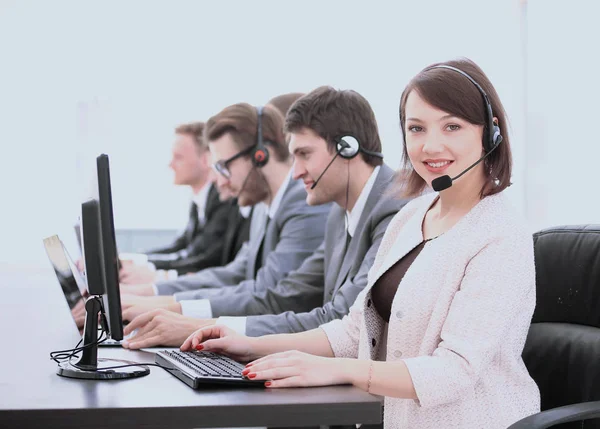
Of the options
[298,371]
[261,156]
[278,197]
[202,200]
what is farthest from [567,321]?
[202,200]

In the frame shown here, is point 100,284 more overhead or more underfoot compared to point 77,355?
more overhead

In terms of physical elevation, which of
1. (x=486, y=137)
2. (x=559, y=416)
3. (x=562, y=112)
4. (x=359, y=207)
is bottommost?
(x=559, y=416)

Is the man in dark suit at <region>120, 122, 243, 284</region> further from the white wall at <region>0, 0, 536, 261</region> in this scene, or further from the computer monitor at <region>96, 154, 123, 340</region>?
the computer monitor at <region>96, 154, 123, 340</region>

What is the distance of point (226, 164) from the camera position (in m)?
3.36

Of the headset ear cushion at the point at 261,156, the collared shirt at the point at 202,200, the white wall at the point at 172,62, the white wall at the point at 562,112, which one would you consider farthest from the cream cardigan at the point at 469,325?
the white wall at the point at 172,62

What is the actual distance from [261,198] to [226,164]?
0.23 m

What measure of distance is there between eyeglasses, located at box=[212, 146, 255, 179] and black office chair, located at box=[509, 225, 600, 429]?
174 cm

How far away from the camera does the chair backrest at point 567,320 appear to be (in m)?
1.53

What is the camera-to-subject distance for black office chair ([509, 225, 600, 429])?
1524mm

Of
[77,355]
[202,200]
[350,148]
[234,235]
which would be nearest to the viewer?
[77,355]

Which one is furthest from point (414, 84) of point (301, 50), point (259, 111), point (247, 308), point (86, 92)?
point (86, 92)

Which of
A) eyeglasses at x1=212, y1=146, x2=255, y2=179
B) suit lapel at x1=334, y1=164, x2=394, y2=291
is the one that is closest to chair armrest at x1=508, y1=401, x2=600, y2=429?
suit lapel at x1=334, y1=164, x2=394, y2=291

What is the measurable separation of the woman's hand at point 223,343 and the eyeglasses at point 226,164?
1710 mm

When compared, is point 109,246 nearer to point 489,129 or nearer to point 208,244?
point 489,129
